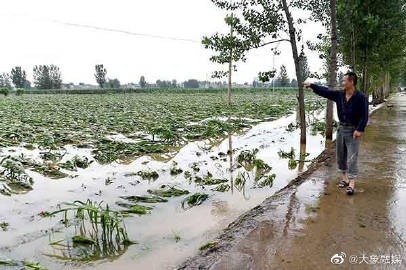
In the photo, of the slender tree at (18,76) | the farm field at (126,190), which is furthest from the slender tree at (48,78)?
the farm field at (126,190)

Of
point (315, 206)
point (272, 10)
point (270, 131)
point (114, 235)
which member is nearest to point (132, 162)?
point (114, 235)

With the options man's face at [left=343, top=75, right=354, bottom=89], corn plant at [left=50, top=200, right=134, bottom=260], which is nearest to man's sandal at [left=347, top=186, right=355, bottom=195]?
man's face at [left=343, top=75, right=354, bottom=89]

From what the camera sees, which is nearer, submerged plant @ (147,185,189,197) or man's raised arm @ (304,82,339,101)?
man's raised arm @ (304,82,339,101)

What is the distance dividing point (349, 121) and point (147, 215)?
3.09 m

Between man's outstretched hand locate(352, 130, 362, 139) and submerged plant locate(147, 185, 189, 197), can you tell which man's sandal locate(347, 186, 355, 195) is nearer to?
man's outstretched hand locate(352, 130, 362, 139)

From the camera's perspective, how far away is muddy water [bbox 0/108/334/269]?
11.9 feet

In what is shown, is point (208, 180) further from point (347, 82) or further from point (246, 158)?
point (347, 82)

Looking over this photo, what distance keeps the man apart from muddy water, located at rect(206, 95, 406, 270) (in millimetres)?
355

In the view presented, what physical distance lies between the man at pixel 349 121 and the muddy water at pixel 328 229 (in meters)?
0.36

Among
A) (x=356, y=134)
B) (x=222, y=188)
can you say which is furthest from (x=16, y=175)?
(x=356, y=134)

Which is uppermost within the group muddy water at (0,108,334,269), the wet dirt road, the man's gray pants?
the man's gray pants

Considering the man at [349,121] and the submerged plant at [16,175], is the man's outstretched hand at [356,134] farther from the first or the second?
A: the submerged plant at [16,175]

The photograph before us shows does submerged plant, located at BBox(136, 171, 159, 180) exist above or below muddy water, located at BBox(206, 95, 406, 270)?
below

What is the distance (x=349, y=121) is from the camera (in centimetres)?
496
